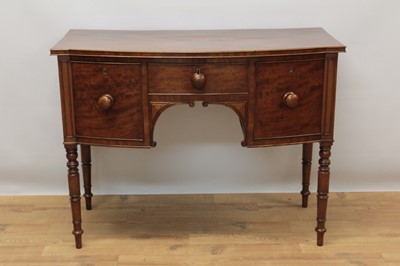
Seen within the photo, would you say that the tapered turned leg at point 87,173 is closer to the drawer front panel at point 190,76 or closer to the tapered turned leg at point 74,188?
the tapered turned leg at point 74,188

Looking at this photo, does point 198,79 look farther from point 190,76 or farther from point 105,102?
point 105,102

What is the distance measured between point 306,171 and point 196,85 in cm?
83

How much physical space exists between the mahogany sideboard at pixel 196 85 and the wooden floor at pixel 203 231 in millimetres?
411

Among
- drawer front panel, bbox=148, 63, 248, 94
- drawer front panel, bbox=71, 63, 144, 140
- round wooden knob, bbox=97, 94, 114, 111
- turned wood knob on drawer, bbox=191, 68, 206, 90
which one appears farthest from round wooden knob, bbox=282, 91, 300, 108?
round wooden knob, bbox=97, 94, 114, 111

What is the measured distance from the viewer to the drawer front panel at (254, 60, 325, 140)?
7.36 ft

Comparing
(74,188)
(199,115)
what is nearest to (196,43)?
(199,115)

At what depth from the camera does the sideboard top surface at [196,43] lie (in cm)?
219

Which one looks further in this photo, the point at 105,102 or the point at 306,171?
the point at 306,171

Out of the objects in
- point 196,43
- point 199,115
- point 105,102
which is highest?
point 196,43

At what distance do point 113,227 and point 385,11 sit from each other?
1.51 m

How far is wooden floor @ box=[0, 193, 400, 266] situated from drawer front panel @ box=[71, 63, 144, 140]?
507mm

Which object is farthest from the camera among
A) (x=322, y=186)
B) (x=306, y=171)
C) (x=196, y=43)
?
(x=306, y=171)

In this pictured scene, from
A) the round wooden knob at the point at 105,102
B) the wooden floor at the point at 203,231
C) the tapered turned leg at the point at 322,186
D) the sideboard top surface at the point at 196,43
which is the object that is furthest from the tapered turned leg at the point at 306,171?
the round wooden knob at the point at 105,102

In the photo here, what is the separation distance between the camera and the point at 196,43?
233 centimetres
